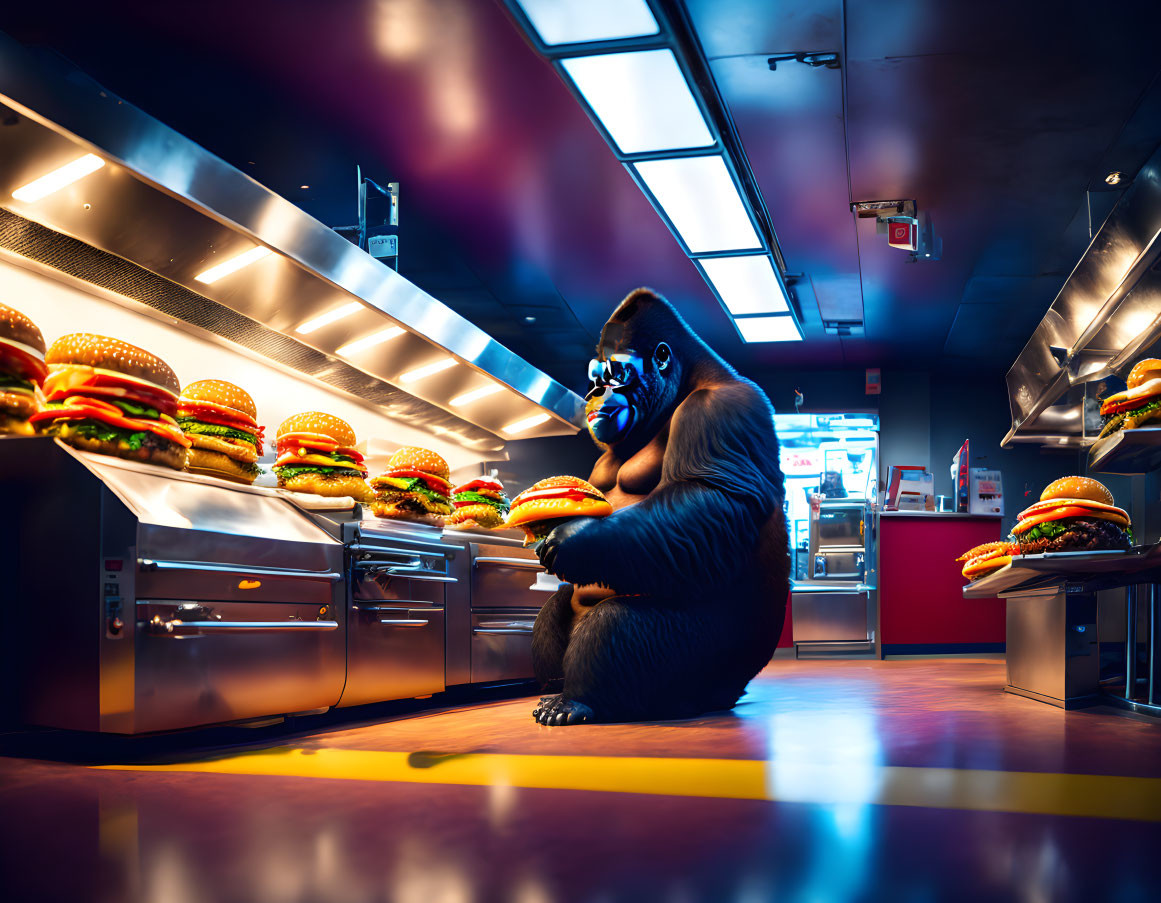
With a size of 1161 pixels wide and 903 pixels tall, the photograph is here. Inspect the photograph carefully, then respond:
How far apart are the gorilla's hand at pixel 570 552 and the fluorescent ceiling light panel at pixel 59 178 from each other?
6.49 feet

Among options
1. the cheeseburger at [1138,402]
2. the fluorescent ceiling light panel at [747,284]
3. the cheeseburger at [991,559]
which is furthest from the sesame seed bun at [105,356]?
the fluorescent ceiling light panel at [747,284]

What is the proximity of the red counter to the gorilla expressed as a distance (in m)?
5.48

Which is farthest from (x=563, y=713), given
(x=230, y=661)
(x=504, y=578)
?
(x=504, y=578)

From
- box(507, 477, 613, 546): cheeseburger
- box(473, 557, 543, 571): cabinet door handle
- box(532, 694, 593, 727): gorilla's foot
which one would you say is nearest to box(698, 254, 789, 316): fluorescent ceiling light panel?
Result: box(473, 557, 543, 571): cabinet door handle

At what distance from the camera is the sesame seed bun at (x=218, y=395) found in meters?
3.33

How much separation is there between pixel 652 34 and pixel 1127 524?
2.63 meters

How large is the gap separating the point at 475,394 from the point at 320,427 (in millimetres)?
3043

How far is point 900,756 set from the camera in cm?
241

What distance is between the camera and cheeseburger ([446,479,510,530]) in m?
4.53

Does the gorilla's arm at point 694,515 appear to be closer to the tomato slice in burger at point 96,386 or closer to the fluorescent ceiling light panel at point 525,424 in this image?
the tomato slice in burger at point 96,386

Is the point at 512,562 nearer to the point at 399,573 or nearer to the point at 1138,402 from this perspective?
the point at 399,573

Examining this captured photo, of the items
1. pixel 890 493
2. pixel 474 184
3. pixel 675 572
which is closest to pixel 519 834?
pixel 675 572

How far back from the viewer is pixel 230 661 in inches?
109

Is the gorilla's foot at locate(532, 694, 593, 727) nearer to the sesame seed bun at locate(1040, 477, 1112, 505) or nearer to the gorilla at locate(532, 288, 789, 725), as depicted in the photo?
the gorilla at locate(532, 288, 789, 725)
